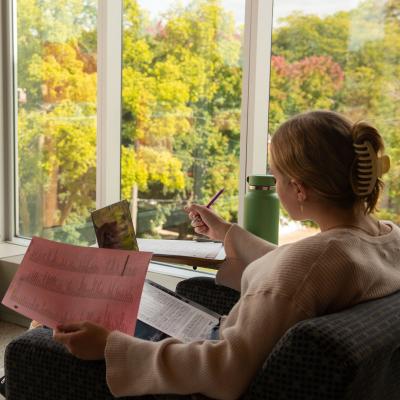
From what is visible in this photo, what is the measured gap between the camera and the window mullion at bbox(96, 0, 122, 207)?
9.52 ft

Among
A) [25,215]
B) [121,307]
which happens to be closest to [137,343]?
[121,307]

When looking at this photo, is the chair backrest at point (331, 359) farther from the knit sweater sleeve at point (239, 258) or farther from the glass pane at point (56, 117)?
the glass pane at point (56, 117)

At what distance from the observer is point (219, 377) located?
3.44 feet

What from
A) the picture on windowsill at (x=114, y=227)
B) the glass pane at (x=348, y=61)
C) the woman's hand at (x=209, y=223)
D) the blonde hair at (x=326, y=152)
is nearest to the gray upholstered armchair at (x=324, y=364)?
the blonde hair at (x=326, y=152)

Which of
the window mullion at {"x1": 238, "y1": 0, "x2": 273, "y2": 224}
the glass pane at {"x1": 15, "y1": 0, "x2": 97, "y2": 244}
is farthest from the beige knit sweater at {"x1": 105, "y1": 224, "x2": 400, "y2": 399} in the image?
the glass pane at {"x1": 15, "y1": 0, "x2": 97, "y2": 244}

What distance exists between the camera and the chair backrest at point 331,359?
3.09 feet

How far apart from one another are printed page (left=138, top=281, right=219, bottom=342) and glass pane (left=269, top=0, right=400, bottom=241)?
110 centimetres

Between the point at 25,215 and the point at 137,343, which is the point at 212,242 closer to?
the point at 137,343

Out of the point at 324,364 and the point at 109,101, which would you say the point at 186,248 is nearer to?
the point at 324,364

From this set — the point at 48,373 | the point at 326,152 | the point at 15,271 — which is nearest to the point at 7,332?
the point at 15,271

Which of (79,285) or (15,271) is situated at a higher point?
(79,285)

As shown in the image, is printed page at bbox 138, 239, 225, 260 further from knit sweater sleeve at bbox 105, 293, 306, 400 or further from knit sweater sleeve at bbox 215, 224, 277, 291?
knit sweater sleeve at bbox 105, 293, 306, 400

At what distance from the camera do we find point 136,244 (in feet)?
5.36

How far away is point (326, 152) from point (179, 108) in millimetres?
1667
